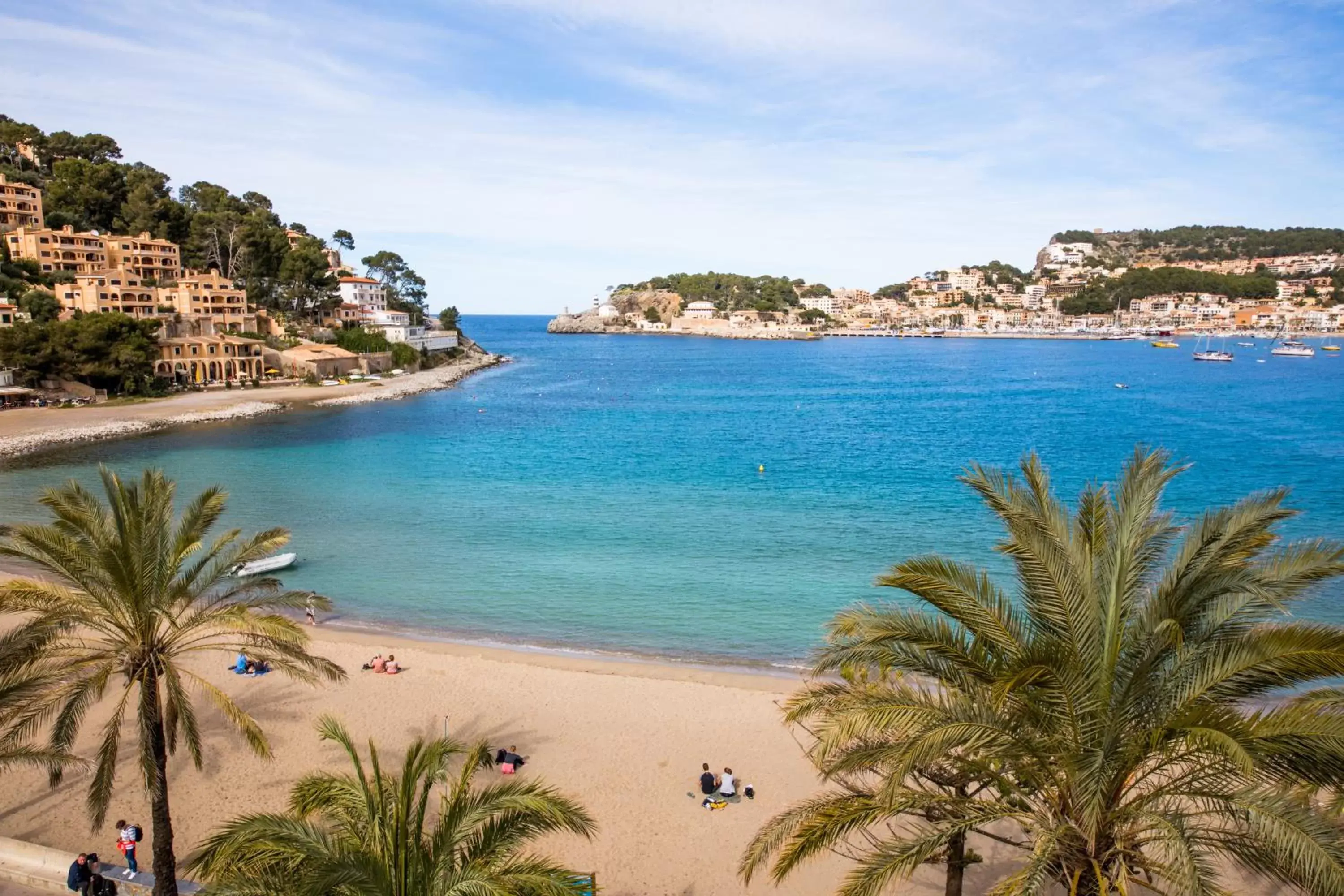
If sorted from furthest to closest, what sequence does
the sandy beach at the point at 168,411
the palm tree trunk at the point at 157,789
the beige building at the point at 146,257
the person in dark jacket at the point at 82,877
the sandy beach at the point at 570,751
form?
the beige building at the point at 146,257 < the sandy beach at the point at 168,411 < the sandy beach at the point at 570,751 < the person in dark jacket at the point at 82,877 < the palm tree trunk at the point at 157,789

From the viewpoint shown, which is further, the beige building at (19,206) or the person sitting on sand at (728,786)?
the beige building at (19,206)

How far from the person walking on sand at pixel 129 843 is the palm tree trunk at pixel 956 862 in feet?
31.1

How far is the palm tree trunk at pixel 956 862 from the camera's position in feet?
24.6

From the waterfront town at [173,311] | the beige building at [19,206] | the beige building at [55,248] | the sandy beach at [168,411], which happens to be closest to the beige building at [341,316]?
the waterfront town at [173,311]

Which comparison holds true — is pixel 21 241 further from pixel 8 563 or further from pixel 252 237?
pixel 8 563

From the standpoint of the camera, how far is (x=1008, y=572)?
2431 cm

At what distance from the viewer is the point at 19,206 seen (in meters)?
73.8

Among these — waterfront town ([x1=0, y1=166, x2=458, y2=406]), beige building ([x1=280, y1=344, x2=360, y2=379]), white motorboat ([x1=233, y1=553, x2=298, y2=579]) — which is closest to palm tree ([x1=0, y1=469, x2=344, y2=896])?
white motorboat ([x1=233, y1=553, x2=298, y2=579])

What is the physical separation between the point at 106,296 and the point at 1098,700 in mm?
74023

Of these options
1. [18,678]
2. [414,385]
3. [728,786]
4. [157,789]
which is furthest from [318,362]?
[157,789]

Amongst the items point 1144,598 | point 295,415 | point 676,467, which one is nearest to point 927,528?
point 676,467

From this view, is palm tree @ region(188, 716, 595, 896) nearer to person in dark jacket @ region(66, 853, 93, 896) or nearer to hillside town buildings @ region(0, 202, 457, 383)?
person in dark jacket @ region(66, 853, 93, 896)

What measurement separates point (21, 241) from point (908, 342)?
152710mm

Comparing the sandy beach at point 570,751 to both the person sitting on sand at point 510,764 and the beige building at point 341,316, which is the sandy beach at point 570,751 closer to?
the person sitting on sand at point 510,764
